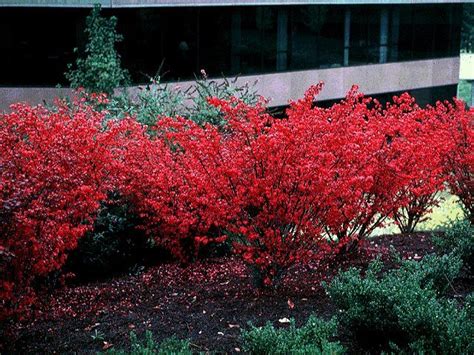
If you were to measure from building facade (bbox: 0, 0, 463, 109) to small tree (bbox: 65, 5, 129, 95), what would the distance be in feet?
2.82

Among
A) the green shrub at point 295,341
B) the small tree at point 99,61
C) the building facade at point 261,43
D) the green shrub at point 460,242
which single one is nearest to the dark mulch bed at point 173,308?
the green shrub at point 460,242

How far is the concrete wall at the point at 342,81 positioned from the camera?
2091 cm

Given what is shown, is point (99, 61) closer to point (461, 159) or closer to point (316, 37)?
point (461, 159)

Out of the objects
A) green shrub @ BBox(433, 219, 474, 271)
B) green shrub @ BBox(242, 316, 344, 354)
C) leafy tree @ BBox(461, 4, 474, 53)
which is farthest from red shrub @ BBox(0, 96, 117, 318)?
leafy tree @ BBox(461, 4, 474, 53)

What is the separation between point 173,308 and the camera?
928 cm

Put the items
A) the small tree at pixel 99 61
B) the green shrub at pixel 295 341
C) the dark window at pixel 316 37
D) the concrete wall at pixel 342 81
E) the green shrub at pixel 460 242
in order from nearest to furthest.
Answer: the green shrub at pixel 295 341
the green shrub at pixel 460 242
the small tree at pixel 99 61
the concrete wall at pixel 342 81
the dark window at pixel 316 37

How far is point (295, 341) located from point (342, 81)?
887 inches

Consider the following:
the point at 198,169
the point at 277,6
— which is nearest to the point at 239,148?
the point at 198,169

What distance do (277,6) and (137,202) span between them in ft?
53.1

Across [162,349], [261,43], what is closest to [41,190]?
[162,349]

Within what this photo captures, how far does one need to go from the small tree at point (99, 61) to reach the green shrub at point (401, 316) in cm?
1174

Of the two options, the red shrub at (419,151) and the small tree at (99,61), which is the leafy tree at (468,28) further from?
the red shrub at (419,151)

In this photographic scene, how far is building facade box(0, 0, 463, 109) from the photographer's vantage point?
67.9 feet

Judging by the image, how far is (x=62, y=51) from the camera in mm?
20734
